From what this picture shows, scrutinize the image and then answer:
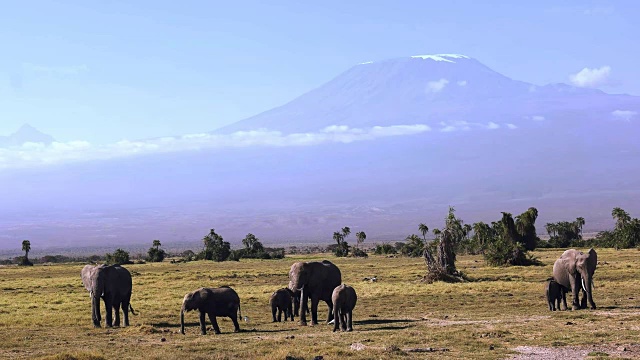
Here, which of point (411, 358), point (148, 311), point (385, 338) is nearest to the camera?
point (411, 358)

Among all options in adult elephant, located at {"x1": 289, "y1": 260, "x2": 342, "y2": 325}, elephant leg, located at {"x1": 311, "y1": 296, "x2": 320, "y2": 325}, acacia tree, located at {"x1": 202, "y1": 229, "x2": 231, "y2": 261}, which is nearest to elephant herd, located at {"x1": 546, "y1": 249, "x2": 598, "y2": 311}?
adult elephant, located at {"x1": 289, "y1": 260, "x2": 342, "y2": 325}

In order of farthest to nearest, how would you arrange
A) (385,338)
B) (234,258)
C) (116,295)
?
1. (234,258)
2. (116,295)
3. (385,338)

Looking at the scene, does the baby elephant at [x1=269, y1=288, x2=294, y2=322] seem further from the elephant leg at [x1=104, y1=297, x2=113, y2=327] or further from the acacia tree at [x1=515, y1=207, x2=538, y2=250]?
the acacia tree at [x1=515, y1=207, x2=538, y2=250]

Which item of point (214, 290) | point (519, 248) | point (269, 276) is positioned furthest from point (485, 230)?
point (214, 290)

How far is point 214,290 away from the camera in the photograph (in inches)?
1114

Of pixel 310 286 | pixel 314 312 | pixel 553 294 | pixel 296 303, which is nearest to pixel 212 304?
pixel 314 312

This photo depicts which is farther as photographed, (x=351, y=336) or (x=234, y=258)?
(x=234, y=258)

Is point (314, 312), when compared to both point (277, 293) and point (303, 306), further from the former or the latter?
point (277, 293)

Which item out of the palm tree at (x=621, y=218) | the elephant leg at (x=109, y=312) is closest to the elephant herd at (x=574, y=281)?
the elephant leg at (x=109, y=312)

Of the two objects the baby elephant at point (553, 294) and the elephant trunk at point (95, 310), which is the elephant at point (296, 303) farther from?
the baby elephant at point (553, 294)

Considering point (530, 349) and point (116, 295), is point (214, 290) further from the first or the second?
point (530, 349)

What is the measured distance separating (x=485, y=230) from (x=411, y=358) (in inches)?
3591

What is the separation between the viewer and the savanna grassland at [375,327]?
21688 millimetres

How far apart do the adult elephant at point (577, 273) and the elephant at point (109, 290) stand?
17.4 metres
